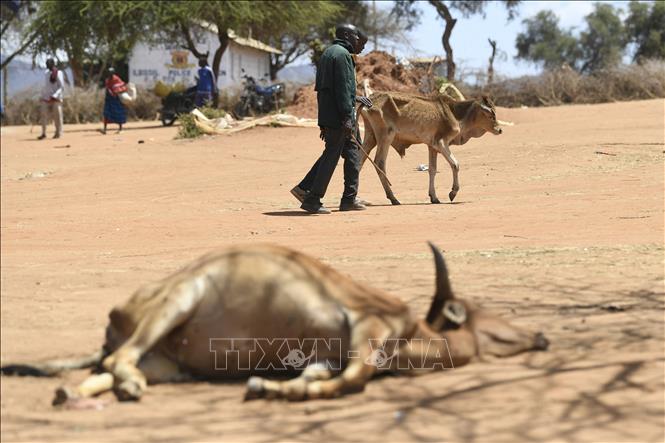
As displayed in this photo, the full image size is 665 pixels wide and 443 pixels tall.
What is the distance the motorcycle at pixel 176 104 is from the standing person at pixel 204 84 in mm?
1063

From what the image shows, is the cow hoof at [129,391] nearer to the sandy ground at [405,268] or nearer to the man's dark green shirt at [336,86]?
the sandy ground at [405,268]

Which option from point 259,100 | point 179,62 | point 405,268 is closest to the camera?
point 405,268

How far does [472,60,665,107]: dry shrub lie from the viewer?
110 feet

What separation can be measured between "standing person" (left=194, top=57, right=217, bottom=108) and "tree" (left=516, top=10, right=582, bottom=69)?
44.9 metres

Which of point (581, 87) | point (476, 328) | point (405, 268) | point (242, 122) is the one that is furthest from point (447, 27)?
point (476, 328)

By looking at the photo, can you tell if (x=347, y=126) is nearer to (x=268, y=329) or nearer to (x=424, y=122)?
(x=424, y=122)

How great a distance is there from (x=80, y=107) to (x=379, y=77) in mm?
16188

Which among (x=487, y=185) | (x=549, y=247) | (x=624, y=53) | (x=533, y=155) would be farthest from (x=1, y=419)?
(x=624, y=53)

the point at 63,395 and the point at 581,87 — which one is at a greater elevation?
the point at 581,87

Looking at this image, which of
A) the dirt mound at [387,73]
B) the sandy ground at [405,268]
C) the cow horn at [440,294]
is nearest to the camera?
the sandy ground at [405,268]

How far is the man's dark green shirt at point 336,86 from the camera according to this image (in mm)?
12711

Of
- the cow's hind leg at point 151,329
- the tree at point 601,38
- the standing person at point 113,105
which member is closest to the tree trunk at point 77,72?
the standing person at point 113,105

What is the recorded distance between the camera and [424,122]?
15.1 meters

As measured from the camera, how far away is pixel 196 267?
579 cm
